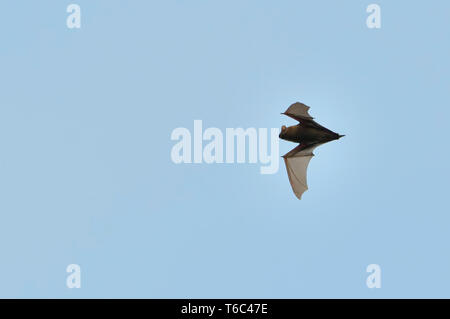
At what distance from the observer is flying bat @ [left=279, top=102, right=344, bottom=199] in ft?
49.2

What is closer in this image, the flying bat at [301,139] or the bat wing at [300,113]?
the bat wing at [300,113]

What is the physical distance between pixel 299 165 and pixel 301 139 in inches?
32.5

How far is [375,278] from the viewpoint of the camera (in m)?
15.5

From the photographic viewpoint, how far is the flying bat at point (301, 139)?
15008mm

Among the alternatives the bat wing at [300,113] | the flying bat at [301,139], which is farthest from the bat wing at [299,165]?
the bat wing at [300,113]

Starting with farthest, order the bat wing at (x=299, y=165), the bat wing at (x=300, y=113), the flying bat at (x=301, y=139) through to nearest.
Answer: the bat wing at (x=299, y=165)
the flying bat at (x=301, y=139)
the bat wing at (x=300, y=113)

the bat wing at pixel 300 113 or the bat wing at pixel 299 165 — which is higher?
the bat wing at pixel 300 113

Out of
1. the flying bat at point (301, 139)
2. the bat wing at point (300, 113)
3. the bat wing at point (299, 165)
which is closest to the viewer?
the bat wing at point (300, 113)

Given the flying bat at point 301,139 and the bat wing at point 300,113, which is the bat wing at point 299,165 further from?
the bat wing at point 300,113

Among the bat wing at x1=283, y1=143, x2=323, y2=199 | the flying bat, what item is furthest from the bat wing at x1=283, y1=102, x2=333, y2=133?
the bat wing at x1=283, y1=143, x2=323, y2=199

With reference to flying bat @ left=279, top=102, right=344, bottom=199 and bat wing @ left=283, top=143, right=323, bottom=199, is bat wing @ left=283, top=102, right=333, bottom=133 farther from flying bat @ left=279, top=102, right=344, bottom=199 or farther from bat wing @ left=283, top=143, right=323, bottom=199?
bat wing @ left=283, top=143, right=323, bottom=199

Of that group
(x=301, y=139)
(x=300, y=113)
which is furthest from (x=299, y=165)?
(x=300, y=113)

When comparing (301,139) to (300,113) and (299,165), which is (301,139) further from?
(300,113)
